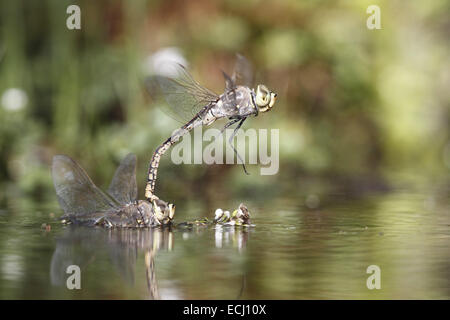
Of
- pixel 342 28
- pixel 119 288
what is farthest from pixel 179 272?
pixel 342 28

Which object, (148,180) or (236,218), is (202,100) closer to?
(148,180)

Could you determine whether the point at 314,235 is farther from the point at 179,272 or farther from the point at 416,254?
the point at 179,272

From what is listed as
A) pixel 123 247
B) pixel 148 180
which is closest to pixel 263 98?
pixel 148 180

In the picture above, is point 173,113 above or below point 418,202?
above

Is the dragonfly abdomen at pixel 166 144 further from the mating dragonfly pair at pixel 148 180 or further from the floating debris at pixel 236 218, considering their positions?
the floating debris at pixel 236 218
